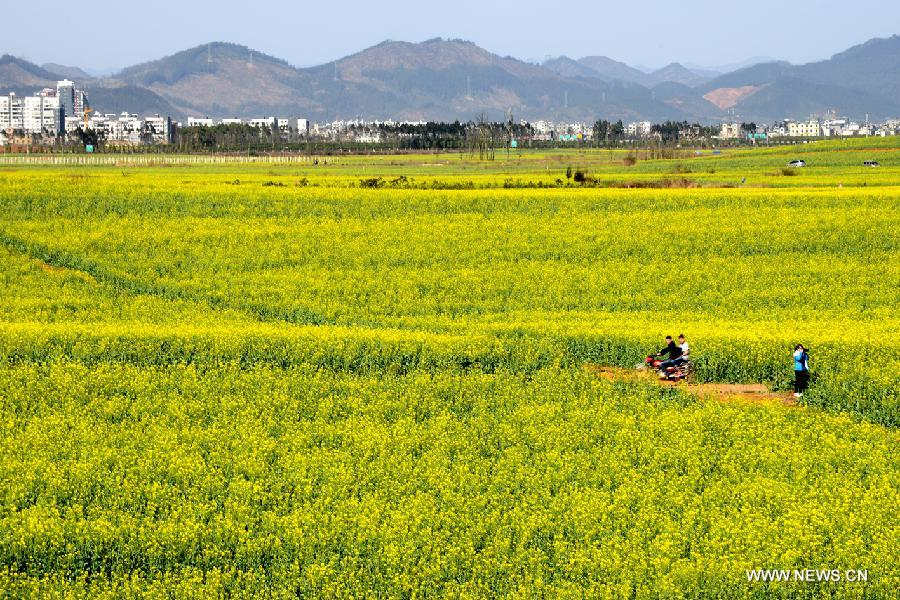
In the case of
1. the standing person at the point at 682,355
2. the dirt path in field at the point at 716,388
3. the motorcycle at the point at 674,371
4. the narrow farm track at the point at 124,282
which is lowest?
the dirt path in field at the point at 716,388

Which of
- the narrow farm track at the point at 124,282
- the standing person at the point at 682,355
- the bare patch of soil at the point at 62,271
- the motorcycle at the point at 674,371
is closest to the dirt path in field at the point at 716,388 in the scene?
the motorcycle at the point at 674,371

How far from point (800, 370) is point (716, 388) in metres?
2.86

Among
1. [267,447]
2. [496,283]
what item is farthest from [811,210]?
[267,447]

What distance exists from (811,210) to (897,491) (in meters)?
40.7

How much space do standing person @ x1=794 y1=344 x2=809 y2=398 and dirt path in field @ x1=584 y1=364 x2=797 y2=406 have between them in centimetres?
41

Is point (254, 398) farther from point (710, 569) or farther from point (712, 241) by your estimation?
point (712, 241)

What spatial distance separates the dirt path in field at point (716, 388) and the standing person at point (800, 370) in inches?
16.2

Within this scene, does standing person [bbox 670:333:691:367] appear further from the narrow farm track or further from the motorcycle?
the narrow farm track

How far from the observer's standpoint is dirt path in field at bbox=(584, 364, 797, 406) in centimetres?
2970

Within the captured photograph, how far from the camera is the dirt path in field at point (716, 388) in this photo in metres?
29.7

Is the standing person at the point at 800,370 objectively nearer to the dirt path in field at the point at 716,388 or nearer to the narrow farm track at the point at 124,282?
the dirt path in field at the point at 716,388

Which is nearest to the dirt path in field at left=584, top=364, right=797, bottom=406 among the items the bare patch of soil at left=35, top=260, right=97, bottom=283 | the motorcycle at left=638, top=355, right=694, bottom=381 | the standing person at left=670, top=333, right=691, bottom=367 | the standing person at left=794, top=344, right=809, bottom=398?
the motorcycle at left=638, top=355, right=694, bottom=381

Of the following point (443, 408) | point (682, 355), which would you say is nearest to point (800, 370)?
point (682, 355)

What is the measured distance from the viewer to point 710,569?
16.8 m
